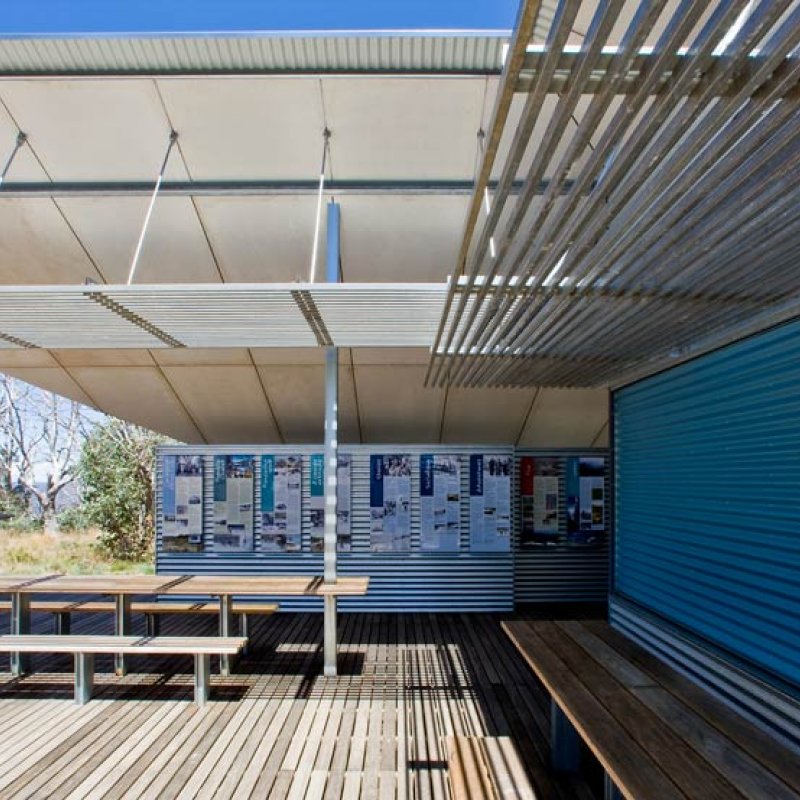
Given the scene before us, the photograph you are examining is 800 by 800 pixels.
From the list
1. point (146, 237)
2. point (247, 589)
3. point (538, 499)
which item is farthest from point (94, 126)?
point (538, 499)

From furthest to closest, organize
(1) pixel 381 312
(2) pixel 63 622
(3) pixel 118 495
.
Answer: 1. (3) pixel 118 495
2. (2) pixel 63 622
3. (1) pixel 381 312

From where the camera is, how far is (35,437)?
21156 millimetres

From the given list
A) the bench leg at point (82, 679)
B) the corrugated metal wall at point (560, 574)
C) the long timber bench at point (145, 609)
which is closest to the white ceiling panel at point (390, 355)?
the corrugated metal wall at point (560, 574)

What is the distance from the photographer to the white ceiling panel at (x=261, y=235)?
6137 mm

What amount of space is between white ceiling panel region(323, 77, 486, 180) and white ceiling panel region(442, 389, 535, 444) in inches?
129

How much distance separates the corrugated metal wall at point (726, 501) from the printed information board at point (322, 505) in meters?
3.86

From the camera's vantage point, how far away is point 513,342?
461 centimetres

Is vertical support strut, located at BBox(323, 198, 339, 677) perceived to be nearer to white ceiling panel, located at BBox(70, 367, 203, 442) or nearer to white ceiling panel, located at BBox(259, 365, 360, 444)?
white ceiling panel, located at BBox(259, 365, 360, 444)

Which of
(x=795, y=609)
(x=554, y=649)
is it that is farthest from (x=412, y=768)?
(x=795, y=609)

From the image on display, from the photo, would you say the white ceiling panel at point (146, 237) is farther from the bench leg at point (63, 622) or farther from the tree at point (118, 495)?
the tree at point (118, 495)

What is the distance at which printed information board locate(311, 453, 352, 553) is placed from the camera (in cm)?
797

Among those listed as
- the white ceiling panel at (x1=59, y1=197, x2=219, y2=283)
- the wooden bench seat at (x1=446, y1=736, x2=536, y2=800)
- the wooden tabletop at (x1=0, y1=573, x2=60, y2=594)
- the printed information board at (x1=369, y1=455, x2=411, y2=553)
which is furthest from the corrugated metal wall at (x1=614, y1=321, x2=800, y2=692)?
the wooden tabletop at (x1=0, y1=573, x2=60, y2=594)

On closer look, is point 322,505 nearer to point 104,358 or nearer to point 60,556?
point 104,358

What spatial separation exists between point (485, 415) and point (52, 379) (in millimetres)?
6176
